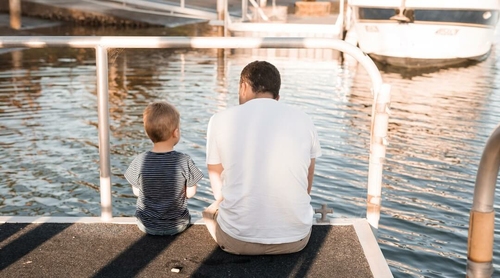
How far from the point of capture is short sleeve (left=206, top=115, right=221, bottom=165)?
4.05m

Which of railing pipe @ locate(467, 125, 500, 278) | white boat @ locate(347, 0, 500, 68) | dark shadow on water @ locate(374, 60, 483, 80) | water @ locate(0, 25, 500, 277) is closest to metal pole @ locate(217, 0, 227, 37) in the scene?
water @ locate(0, 25, 500, 277)

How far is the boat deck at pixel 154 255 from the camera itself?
3.92 metres

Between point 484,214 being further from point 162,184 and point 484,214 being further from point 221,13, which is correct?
point 221,13

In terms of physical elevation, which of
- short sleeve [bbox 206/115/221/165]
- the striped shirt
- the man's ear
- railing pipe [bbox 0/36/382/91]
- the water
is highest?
railing pipe [bbox 0/36/382/91]

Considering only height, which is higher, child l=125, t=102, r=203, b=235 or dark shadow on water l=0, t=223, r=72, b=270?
child l=125, t=102, r=203, b=235

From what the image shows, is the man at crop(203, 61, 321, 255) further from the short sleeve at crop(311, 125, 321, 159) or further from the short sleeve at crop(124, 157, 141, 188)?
the short sleeve at crop(124, 157, 141, 188)

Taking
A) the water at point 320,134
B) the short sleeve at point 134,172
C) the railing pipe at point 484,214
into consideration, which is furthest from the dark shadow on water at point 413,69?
the railing pipe at point 484,214

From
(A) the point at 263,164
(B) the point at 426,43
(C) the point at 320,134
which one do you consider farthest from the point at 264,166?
(B) the point at 426,43

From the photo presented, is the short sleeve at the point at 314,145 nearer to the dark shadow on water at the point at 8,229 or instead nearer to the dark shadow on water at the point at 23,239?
the dark shadow on water at the point at 23,239

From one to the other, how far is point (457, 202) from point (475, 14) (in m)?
12.9

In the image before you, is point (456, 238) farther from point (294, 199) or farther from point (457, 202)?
point (294, 199)

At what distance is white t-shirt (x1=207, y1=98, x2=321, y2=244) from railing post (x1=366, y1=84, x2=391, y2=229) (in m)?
0.48

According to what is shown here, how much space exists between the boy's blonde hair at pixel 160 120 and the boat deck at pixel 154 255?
1.97ft

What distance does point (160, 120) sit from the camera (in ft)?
14.1
